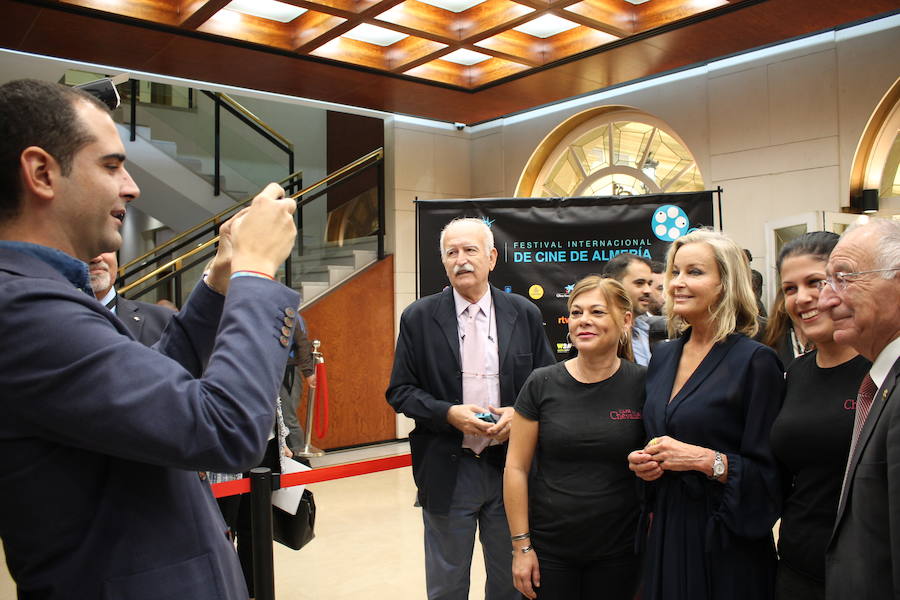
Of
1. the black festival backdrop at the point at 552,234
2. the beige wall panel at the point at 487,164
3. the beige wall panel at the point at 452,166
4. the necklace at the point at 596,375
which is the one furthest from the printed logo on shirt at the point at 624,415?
the beige wall panel at the point at 452,166

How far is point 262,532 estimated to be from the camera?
8.09 feet

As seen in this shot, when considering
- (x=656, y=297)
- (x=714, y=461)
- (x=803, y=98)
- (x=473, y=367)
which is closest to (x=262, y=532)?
(x=473, y=367)

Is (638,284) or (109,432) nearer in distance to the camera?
(109,432)

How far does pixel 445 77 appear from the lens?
22.5 feet

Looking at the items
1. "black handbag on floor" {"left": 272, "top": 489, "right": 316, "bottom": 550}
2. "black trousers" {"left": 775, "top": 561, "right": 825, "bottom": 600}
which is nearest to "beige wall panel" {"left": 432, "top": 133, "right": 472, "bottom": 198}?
"black handbag on floor" {"left": 272, "top": 489, "right": 316, "bottom": 550}

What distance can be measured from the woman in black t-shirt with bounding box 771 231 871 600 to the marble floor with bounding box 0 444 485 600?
2136mm

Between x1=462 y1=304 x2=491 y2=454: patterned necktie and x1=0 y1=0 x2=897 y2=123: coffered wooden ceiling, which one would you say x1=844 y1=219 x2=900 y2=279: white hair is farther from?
x1=0 y1=0 x2=897 y2=123: coffered wooden ceiling

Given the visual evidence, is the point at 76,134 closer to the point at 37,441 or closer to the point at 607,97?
the point at 37,441

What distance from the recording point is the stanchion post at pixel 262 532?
8.04 feet

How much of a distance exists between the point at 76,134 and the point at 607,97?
7.09m

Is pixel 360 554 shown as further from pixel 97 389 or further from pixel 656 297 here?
pixel 97 389

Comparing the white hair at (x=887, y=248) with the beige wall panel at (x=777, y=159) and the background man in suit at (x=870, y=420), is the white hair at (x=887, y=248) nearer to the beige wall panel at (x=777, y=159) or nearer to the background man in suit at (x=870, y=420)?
the background man in suit at (x=870, y=420)

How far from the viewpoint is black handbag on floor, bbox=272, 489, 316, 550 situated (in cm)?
278

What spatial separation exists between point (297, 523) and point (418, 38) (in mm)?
4529
